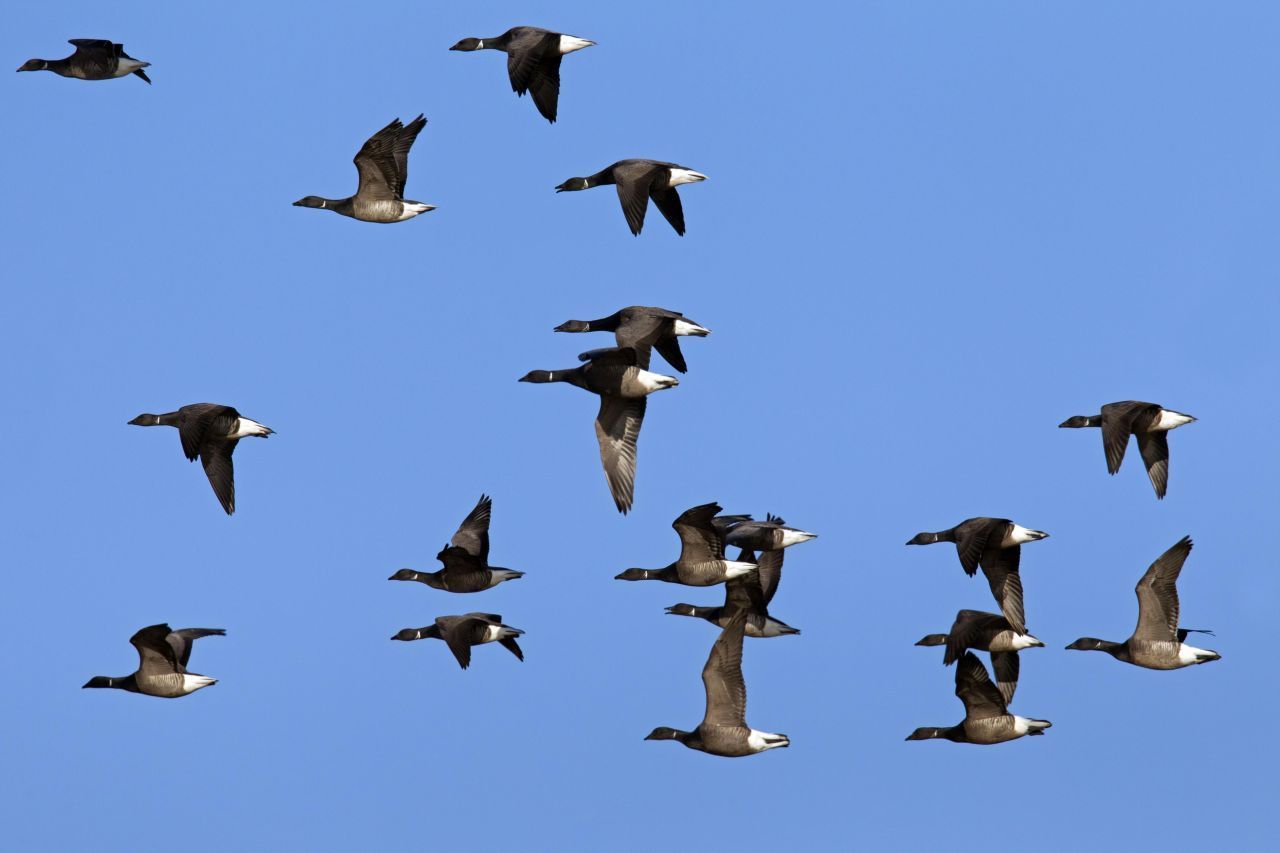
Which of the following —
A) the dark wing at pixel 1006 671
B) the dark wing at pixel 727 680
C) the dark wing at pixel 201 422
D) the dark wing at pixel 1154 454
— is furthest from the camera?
the dark wing at pixel 1154 454

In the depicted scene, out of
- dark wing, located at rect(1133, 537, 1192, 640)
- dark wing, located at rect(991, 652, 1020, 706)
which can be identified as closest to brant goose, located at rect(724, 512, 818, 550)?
dark wing, located at rect(991, 652, 1020, 706)

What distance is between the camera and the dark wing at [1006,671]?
32.3 meters

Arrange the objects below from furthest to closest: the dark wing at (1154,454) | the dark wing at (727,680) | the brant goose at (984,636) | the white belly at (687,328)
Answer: the dark wing at (1154,454), the white belly at (687,328), the brant goose at (984,636), the dark wing at (727,680)

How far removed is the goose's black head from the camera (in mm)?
33781

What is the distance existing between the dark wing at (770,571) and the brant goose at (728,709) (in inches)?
131

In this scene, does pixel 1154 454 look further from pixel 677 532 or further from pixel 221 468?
pixel 221 468

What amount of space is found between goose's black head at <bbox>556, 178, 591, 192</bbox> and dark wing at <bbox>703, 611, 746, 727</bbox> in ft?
25.6

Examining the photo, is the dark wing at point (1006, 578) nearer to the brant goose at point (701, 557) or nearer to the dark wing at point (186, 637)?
the brant goose at point (701, 557)

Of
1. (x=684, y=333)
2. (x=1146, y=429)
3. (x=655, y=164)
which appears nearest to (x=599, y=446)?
(x=684, y=333)

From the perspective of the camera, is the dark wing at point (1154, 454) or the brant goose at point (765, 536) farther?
the dark wing at point (1154, 454)

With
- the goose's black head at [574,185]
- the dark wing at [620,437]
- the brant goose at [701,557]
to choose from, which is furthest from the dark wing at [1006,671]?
the goose's black head at [574,185]

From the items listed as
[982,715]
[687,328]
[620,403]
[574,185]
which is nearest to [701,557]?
[620,403]

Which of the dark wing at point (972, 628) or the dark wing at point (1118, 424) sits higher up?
the dark wing at point (1118, 424)

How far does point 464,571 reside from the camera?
32.8 meters
